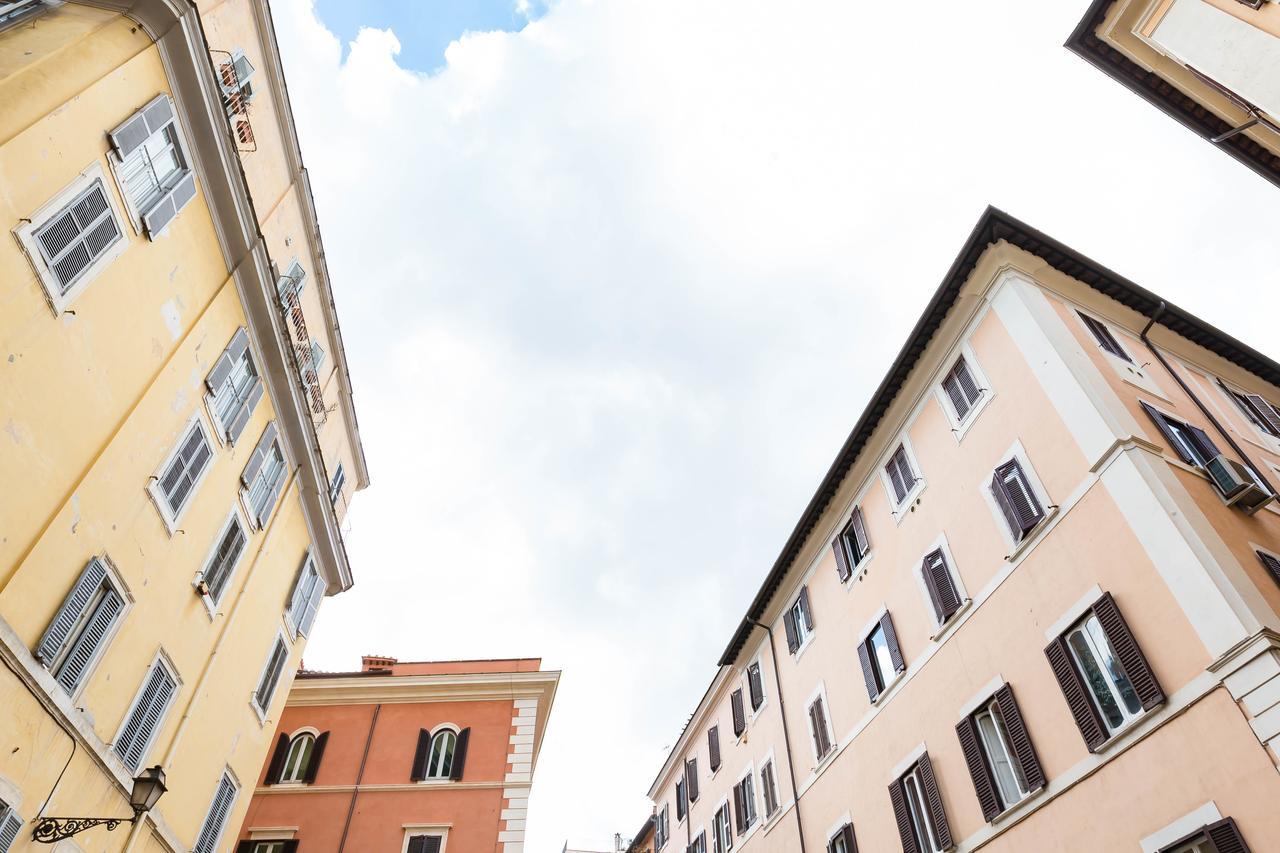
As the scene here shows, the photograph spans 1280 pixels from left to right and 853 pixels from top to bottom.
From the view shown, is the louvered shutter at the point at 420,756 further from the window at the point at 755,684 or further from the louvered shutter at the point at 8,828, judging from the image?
the louvered shutter at the point at 8,828

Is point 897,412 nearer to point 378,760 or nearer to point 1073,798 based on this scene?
point 1073,798

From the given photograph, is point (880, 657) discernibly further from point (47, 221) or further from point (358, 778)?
point (47, 221)

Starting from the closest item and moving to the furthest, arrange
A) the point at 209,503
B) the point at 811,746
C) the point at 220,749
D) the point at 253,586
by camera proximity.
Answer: the point at 209,503
the point at 220,749
the point at 253,586
the point at 811,746

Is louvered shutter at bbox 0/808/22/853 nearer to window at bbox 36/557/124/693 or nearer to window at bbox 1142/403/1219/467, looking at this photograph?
window at bbox 36/557/124/693

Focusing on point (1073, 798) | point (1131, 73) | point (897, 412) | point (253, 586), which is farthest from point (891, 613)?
point (253, 586)

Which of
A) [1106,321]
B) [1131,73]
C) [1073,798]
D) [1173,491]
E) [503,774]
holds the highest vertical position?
[1131,73]

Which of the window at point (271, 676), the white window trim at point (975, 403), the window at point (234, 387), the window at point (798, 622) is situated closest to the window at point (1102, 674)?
the white window trim at point (975, 403)

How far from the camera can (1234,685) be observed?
31.0 feet

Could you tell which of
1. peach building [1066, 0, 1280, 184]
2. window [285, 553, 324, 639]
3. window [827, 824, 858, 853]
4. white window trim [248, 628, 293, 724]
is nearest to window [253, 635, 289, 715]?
white window trim [248, 628, 293, 724]

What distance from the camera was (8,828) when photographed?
9266 millimetres

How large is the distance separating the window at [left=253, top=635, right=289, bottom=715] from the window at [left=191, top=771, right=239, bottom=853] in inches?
62.3

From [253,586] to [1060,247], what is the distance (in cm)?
1817

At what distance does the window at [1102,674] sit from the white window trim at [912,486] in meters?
5.37

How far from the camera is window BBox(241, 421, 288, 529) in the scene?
15.3 metres
